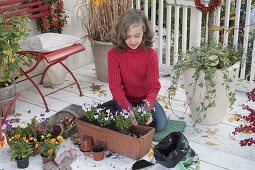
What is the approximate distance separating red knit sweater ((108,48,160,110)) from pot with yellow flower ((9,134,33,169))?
724mm

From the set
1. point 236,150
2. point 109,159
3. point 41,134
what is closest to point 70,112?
point 41,134

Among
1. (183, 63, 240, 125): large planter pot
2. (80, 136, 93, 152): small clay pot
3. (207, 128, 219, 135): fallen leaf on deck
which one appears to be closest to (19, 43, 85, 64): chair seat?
(80, 136, 93, 152): small clay pot

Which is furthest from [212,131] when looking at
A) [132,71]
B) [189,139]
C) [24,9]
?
[24,9]

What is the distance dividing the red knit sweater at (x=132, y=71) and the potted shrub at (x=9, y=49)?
734 millimetres

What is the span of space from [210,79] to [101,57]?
1411 millimetres

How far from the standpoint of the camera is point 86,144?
294cm

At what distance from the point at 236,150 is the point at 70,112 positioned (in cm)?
123

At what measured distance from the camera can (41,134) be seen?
9.59ft

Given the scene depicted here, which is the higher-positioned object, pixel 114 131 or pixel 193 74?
pixel 193 74

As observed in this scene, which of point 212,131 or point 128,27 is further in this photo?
point 212,131

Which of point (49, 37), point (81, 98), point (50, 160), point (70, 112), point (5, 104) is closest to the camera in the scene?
point (50, 160)

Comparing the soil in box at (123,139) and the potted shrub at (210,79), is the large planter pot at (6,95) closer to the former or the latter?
the soil in box at (123,139)

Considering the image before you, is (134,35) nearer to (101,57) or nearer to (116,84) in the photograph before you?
(116,84)

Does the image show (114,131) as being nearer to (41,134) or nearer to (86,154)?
(86,154)
